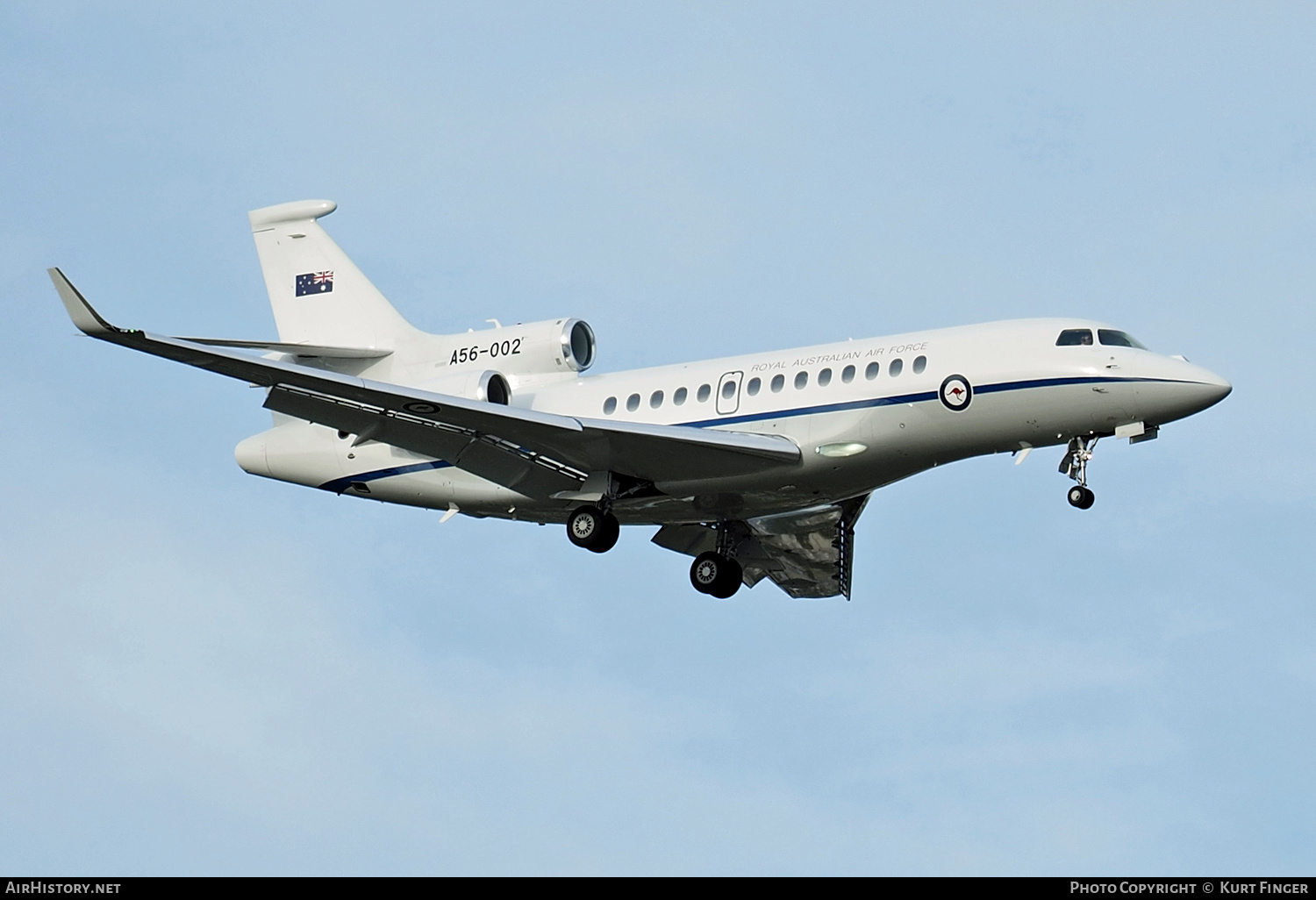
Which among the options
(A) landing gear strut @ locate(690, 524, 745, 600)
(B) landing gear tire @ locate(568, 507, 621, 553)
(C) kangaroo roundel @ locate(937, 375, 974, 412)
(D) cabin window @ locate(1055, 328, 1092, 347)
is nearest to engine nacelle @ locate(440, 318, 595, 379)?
(B) landing gear tire @ locate(568, 507, 621, 553)

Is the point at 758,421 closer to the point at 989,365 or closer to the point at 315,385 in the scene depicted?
the point at 989,365

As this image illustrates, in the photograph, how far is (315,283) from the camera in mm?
33750

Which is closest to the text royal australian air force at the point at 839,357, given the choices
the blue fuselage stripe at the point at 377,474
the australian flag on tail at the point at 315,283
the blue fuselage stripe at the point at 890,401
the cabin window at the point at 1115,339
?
the blue fuselage stripe at the point at 890,401

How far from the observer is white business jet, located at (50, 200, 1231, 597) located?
87.9 ft

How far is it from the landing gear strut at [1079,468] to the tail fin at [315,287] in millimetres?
11752

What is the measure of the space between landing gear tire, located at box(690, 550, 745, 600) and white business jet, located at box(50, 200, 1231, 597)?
4 cm

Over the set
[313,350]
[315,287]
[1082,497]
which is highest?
[315,287]

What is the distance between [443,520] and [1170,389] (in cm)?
1156

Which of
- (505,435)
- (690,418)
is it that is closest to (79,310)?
(505,435)

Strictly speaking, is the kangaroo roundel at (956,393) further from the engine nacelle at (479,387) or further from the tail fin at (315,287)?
the tail fin at (315,287)

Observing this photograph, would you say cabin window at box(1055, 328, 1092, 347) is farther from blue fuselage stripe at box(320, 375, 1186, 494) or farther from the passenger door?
the passenger door

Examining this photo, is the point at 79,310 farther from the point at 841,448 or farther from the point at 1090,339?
the point at 1090,339

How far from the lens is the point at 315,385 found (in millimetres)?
26359

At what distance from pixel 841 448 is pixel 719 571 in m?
5.20
